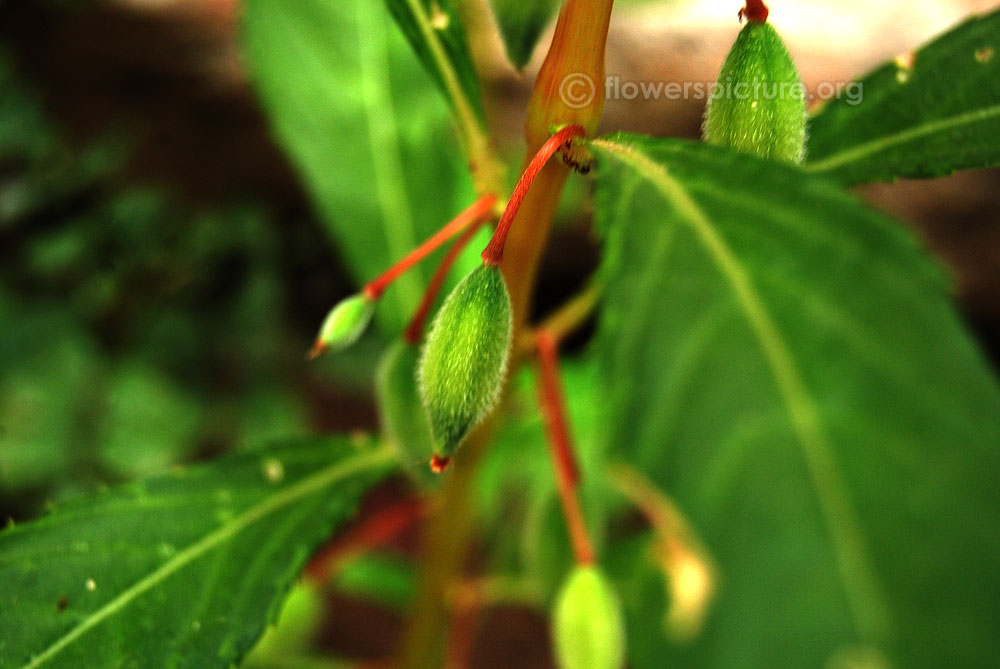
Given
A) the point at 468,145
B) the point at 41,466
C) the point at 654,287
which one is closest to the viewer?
the point at 654,287

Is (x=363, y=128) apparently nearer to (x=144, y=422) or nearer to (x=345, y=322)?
(x=345, y=322)

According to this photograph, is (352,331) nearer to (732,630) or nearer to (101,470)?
(732,630)

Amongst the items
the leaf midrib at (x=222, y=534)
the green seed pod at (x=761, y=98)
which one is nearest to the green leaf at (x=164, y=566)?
the leaf midrib at (x=222, y=534)

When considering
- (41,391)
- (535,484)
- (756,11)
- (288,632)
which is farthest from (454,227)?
(41,391)

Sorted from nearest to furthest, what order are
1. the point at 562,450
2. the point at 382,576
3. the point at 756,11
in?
Answer: the point at 756,11
the point at 562,450
the point at 382,576

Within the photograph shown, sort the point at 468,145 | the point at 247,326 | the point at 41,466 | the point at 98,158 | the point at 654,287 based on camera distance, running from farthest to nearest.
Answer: the point at 247,326 → the point at 98,158 → the point at 41,466 → the point at 468,145 → the point at 654,287

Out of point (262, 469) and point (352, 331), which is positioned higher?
point (352, 331)

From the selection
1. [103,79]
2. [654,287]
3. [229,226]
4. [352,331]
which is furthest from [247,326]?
[654,287]
